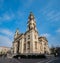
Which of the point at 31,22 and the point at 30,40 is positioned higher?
the point at 31,22

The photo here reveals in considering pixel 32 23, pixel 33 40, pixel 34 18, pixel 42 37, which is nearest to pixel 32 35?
pixel 33 40

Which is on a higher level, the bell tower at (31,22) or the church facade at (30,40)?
the bell tower at (31,22)

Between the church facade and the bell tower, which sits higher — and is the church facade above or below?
below

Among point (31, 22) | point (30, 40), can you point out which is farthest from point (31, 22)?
point (30, 40)

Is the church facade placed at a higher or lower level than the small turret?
lower

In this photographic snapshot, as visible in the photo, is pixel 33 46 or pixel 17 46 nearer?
pixel 33 46

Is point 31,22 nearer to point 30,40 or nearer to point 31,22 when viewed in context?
point 31,22

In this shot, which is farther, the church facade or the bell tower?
the bell tower

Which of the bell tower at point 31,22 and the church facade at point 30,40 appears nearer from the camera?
the church facade at point 30,40

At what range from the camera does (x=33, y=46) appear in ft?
244

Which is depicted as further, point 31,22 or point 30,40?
point 31,22

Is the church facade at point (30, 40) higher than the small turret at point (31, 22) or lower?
lower

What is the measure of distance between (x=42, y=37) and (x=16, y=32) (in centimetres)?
2036

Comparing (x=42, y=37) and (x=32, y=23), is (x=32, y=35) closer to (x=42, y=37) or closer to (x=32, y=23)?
(x=32, y=23)
